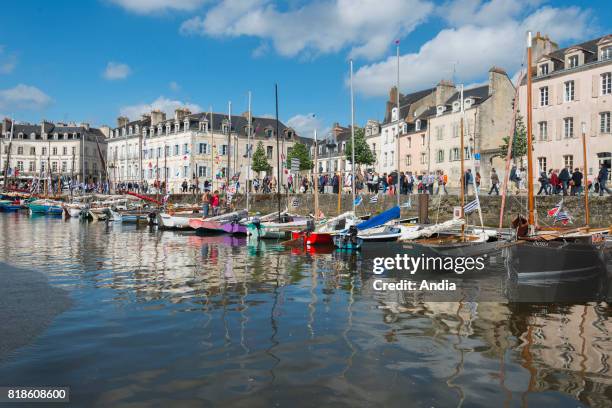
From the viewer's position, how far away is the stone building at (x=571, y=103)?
38.0 metres

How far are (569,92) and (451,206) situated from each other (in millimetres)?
18094

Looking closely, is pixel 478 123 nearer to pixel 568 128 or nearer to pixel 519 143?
pixel 568 128

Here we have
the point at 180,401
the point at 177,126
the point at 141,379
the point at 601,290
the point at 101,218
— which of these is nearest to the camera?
the point at 180,401

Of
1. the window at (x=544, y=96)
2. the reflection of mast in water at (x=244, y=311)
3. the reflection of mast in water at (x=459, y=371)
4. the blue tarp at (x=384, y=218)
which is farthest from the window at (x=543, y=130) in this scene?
the reflection of mast in water at (x=459, y=371)

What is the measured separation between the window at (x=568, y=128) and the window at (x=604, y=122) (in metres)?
2.22

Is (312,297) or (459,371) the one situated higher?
(312,297)

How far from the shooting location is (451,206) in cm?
3095

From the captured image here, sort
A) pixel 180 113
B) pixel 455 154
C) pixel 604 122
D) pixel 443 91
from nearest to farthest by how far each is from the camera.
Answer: pixel 604 122
pixel 455 154
pixel 443 91
pixel 180 113

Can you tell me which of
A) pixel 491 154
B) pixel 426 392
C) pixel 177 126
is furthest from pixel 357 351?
pixel 177 126

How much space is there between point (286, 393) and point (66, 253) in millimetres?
16739

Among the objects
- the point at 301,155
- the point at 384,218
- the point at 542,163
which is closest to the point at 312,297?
the point at 384,218

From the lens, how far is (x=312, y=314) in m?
10.5

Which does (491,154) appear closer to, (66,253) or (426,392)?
(66,253)

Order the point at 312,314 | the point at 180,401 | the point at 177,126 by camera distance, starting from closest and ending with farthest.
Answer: the point at 180,401, the point at 312,314, the point at 177,126
